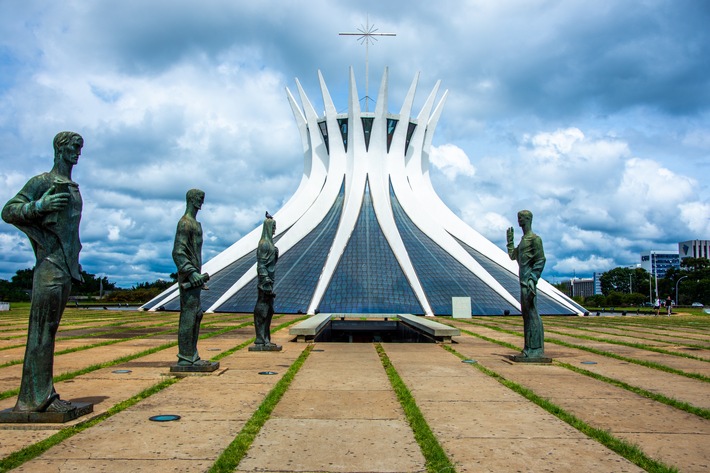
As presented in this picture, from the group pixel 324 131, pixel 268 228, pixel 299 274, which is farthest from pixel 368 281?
pixel 268 228

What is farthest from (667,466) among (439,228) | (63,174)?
(439,228)

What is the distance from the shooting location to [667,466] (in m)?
4.07

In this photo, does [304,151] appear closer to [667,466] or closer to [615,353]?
[615,353]

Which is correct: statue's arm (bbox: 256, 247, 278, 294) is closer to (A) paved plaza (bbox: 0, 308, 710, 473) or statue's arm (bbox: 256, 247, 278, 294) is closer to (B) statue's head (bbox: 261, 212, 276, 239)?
(B) statue's head (bbox: 261, 212, 276, 239)

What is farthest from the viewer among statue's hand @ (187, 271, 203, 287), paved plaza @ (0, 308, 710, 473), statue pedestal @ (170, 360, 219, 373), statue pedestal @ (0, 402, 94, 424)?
statue pedestal @ (170, 360, 219, 373)

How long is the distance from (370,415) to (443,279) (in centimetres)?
2517

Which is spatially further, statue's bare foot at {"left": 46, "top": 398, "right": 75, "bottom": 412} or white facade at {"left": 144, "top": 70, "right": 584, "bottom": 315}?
white facade at {"left": 144, "top": 70, "right": 584, "bottom": 315}

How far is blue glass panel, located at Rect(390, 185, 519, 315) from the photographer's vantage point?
1123 inches

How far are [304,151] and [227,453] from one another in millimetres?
36587

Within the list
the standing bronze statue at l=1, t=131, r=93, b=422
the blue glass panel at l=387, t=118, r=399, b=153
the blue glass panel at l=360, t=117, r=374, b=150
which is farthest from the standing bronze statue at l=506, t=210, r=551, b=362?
the blue glass panel at l=387, t=118, r=399, b=153

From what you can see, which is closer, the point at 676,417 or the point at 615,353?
the point at 676,417

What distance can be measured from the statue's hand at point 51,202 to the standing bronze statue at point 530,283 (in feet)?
23.0

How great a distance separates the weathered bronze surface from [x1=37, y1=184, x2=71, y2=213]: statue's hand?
7004 mm

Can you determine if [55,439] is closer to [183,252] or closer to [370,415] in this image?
[370,415]
